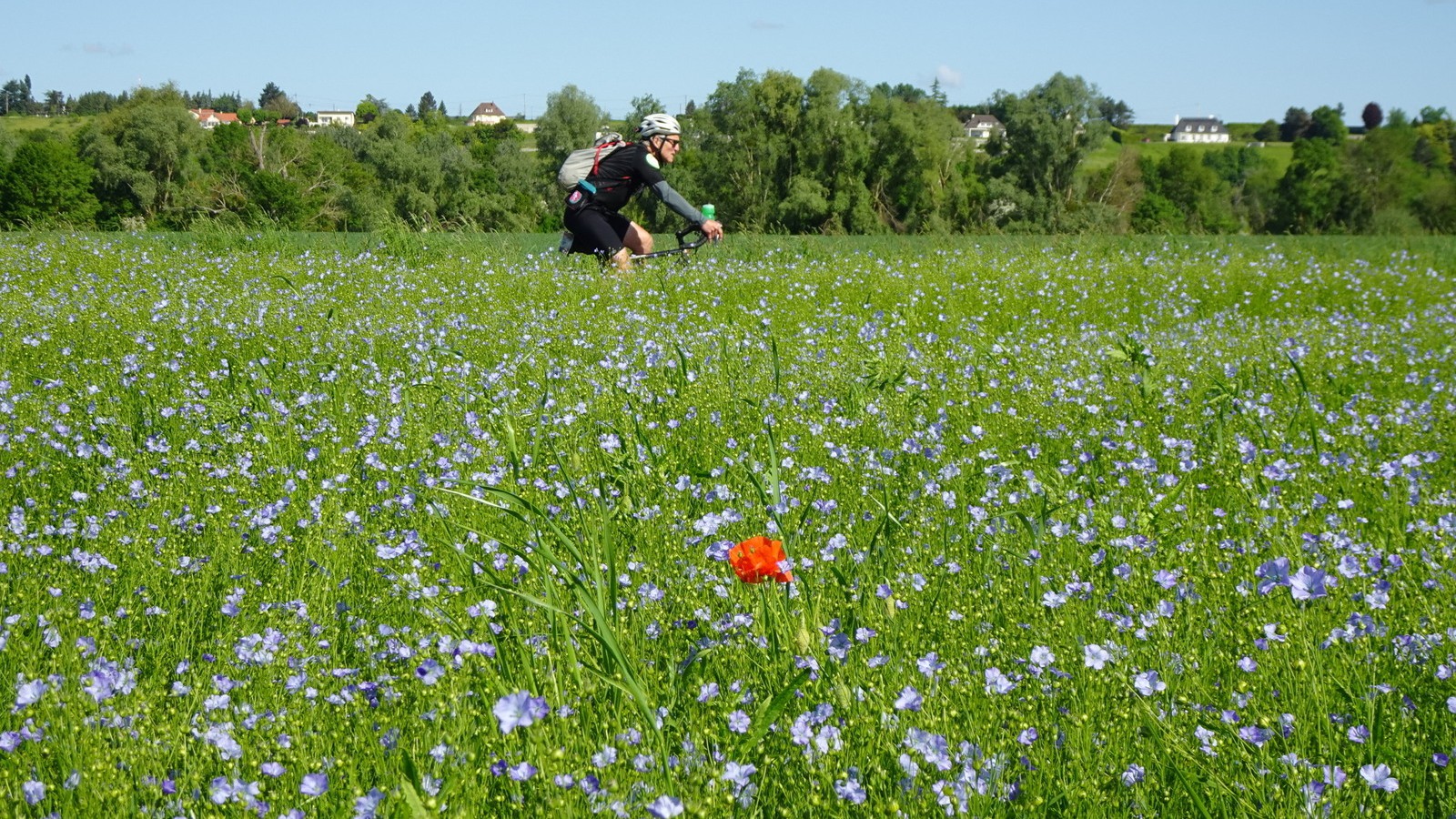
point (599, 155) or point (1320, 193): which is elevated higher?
point (1320, 193)

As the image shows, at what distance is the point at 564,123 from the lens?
83.9 metres

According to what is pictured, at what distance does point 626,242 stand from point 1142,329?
5.61 metres

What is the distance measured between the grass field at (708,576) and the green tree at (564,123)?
7842cm

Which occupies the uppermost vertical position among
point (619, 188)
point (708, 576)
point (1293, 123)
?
point (1293, 123)

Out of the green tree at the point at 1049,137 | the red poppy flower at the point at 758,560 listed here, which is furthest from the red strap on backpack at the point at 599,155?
the green tree at the point at 1049,137

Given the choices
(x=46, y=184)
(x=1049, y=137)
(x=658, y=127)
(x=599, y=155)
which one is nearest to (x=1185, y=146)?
(x=1049, y=137)

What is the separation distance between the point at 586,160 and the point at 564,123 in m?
76.9

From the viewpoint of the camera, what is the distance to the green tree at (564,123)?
8238cm

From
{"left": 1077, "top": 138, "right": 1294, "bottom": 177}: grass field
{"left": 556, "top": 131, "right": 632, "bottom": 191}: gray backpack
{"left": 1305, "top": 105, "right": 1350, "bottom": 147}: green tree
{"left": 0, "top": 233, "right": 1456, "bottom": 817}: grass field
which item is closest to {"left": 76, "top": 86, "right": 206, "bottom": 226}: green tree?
{"left": 556, "top": 131, "right": 632, "bottom": 191}: gray backpack

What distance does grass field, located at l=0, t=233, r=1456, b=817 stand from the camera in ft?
6.85

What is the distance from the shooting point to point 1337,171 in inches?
2248

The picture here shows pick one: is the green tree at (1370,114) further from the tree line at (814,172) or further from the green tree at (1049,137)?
the green tree at (1049,137)

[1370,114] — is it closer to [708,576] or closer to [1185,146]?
[1185,146]

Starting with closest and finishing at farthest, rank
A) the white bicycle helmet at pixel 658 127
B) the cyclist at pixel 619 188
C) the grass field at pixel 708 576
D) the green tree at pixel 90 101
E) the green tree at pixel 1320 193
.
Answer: the grass field at pixel 708 576 < the cyclist at pixel 619 188 < the white bicycle helmet at pixel 658 127 < the green tree at pixel 1320 193 < the green tree at pixel 90 101
